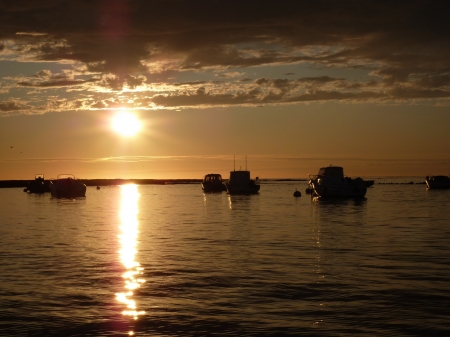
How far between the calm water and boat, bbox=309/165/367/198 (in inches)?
1672

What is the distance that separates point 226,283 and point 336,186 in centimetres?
6035

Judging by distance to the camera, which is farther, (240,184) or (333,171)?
(240,184)

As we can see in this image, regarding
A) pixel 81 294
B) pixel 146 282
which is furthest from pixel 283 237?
pixel 81 294

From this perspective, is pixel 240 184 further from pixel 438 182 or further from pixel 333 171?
pixel 438 182

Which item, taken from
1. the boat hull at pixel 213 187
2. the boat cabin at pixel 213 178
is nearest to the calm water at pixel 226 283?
the boat hull at pixel 213 187

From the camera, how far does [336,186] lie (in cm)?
7688

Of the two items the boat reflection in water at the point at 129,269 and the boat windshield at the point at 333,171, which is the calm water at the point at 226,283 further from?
the boat windshield at the point at 333,171

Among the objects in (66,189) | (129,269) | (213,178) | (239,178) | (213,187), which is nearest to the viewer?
(129,269)

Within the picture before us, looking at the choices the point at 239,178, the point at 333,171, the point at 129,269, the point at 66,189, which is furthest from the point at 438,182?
the point at 129,269

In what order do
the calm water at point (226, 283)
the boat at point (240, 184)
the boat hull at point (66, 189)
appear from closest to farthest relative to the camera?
the calm water at point (226, 283)
the boat hull at point (66, 189)
the boat at point (240, 184)

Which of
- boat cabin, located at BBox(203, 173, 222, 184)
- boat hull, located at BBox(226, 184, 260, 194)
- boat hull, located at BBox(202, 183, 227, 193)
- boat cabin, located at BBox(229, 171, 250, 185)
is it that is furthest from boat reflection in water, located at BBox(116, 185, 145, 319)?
boat cabin, located at BBox(203, 173, 222, 184)

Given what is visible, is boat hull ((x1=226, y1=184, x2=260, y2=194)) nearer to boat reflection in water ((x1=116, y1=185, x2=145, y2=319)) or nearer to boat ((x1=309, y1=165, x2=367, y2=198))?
boat ((x1=309, y1=165, x2=367, y2=198))

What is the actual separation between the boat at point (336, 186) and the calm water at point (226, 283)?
42481 mm

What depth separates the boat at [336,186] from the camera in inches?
3027
